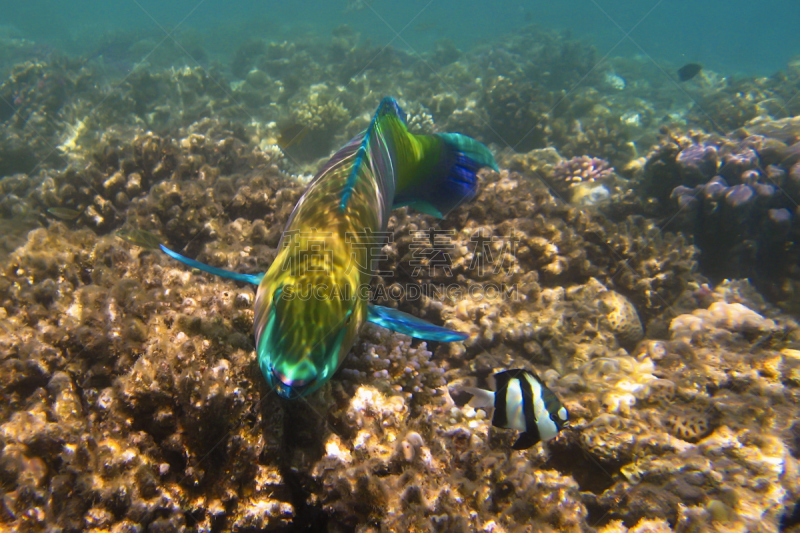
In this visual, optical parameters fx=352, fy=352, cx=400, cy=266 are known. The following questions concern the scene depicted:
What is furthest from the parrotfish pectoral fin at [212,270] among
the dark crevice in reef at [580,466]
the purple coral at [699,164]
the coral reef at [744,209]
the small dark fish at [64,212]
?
the purple coral at [699,164]

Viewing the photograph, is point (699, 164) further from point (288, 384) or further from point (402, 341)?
point (288, 384)

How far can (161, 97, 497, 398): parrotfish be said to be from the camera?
1751 millimetres

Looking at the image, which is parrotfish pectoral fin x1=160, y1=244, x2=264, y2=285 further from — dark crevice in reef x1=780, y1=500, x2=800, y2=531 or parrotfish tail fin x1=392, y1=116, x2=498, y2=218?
dark crevice in reef x1=780, y1=500, x2=800, y2=531

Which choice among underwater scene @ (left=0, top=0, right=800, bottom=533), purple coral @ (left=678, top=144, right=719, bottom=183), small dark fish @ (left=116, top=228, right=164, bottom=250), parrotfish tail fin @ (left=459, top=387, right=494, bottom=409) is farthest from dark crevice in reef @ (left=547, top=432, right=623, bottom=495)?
purple coral @ (left=678, top=144, right=719, bottom=183)

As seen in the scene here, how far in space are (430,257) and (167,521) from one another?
3075 millimetres

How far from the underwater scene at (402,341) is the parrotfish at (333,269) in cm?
2

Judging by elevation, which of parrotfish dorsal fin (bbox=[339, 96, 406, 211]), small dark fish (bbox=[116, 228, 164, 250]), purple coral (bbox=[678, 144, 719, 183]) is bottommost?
small dark fish (bbox=[116, 228, 164, 250])

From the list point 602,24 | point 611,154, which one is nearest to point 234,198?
point 611,154

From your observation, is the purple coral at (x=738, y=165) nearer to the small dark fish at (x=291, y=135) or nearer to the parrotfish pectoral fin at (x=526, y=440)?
the parrotfish pectoral fin at (x=526, y=440)

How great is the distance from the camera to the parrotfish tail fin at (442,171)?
12.0 feet

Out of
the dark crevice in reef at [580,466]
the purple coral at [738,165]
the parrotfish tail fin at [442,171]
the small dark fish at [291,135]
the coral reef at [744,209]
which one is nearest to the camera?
the dark crevice in reef at [580,466]

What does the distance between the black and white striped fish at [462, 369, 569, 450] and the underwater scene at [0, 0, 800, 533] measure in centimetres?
1

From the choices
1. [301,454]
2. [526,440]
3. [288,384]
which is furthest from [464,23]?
[288,384]

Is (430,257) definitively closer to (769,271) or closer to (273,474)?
(273,474)
